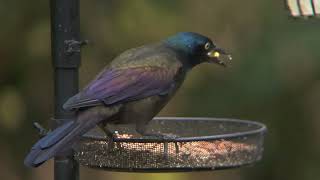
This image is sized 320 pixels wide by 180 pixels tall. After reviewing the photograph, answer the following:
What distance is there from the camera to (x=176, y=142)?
263cm

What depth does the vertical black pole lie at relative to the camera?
103 inches

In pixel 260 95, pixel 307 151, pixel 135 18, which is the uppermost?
pixel 135 18

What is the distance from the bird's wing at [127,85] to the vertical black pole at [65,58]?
0.26 feet

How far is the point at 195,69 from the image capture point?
5488mm

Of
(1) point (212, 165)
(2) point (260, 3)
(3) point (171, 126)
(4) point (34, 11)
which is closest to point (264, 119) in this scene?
(2) point (260, 3)

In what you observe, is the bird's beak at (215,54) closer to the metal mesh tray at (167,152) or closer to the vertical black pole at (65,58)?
the metal mesh tray at (167,152)

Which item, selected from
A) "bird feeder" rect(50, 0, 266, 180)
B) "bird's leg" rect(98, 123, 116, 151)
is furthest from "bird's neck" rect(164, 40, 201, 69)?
"bird feeder" rect(50, 0, 266, 180)

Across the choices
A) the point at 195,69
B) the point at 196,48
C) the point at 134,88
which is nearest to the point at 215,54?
the point at 196,48

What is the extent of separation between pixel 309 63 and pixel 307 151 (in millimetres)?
909

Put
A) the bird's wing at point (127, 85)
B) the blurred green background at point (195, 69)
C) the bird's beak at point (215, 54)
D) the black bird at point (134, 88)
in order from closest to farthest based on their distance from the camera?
the black bird at point (134, 88) → the bird's wing at point (127, 85) → the bird's beak at point (215, 54) → the blurred green background at point (195, 69)

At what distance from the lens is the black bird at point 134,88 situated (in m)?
2.62

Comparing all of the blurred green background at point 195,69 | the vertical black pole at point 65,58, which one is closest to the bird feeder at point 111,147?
the vertical black pole at point 65,58

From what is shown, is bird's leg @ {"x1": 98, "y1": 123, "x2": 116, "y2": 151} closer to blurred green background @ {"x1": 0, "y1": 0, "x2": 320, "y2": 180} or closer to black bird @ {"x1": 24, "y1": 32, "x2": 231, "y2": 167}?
black bird @ {"x1": 24, "y1": 32, "x2": 231, "y2": 167}

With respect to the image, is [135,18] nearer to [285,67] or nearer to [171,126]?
[285,67]
